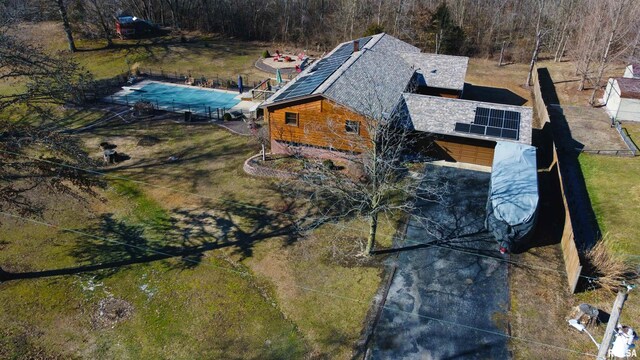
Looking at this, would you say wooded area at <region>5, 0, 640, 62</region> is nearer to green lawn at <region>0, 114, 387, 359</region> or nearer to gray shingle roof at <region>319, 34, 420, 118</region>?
gray shingle roof at <region>319, 34, 420, 118</region>

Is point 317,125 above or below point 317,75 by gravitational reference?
→ below

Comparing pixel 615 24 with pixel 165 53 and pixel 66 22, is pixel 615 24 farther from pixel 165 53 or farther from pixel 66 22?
pixel 66 22

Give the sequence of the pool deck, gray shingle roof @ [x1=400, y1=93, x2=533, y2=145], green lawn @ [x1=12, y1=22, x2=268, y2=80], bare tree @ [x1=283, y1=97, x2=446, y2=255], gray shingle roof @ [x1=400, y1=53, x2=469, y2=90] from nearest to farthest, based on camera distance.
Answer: bare tree @ [x1=283, y1=97, x2=446, y2=255], gray shingle roof @ [x1=400, y1=93, x2=533, y2=145], gray shingle roof @ [x1=400, y1=53, x2=469, y2=90], the pool deck, green lawn @ [x1=12, y1=22, x2=268, y2=80]

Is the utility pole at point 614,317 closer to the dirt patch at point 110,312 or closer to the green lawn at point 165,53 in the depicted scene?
the dirt patch at point 110,312

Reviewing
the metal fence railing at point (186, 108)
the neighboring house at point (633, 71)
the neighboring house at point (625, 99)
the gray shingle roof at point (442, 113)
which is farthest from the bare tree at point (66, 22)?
the neighboring house at point (633, 71)

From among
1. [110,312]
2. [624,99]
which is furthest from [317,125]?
[624,99]

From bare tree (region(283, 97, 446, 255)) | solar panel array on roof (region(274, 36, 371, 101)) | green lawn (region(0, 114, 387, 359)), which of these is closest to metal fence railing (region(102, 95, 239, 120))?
solar panel array on roof (region(274, 36, 371, 101))

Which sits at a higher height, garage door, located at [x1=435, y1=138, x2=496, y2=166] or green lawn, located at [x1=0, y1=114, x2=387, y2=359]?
garage door, located at [x1=435, y1=138, x2=496, y2=166]
